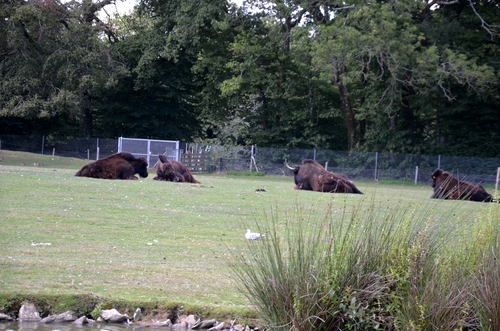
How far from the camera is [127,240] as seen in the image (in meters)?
11.7

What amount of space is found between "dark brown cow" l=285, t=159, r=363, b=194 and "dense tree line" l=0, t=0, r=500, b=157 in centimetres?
1393

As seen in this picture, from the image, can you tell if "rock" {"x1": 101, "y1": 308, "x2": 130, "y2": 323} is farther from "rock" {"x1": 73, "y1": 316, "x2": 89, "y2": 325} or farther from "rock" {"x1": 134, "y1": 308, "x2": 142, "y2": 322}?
"rock" {"x1": 73, "y1": 316, "x2": 89, "y2": 325}

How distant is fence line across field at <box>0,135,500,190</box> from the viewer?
142ft

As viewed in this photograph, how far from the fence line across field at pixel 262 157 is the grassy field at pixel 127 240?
88.9 feet

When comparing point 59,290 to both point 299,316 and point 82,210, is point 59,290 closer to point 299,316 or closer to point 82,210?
point 299,316

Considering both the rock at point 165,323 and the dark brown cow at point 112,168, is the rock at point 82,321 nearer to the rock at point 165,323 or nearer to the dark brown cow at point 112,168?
the rock at point 165,323

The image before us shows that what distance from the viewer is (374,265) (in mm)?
6824

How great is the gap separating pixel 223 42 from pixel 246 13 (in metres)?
4.28

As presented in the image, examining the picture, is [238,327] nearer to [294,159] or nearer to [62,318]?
[62,318]

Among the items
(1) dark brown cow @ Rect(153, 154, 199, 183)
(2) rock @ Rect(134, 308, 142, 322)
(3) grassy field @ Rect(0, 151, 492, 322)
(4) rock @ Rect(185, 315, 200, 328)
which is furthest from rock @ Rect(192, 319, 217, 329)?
(1) dark brown cow @ Rect(153, 154, 199, 183)

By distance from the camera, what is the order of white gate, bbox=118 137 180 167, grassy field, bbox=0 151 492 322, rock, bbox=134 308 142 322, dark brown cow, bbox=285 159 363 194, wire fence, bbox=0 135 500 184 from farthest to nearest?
1. white gate, bbox=118 137 180 167
2. wire fence, bbox=0 135 500 184
3. dark brown cow, bbox=285 159 363 194
4. grassy field, bbox=0 151 492 322
5. rock, bbox=134 308 142 322

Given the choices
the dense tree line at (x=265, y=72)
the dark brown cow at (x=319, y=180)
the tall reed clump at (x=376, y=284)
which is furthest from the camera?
the dense tree line at (x=265, y=72)

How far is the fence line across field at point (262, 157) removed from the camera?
4328cm

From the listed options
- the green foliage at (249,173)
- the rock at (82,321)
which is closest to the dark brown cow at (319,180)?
the green foliage at (249,173)
